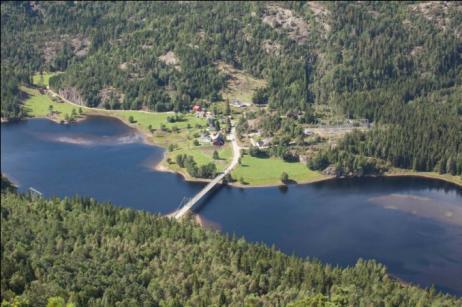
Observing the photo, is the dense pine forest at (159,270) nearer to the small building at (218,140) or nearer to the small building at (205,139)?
the small building at (218,140)

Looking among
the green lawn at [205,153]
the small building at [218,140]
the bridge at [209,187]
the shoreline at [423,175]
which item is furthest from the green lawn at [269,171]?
the shoreline at [423,175]

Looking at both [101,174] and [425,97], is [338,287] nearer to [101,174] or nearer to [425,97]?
[101,174]

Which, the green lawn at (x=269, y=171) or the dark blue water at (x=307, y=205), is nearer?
the dark blue water at (x=307, y=205)

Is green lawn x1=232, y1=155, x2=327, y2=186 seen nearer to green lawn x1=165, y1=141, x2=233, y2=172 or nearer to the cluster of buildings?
green lawn x1=165, y1=141, x2=233, y2=172

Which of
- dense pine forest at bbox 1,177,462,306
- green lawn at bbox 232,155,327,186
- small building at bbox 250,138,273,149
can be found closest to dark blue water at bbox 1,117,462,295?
green lawn at bbox 232,155,327,186

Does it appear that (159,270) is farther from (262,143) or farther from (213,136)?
(213,136)

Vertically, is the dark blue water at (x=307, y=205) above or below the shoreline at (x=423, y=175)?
below

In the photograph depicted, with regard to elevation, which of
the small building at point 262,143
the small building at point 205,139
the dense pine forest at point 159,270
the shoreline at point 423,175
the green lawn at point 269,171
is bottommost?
the dense pine forest at point 159,270

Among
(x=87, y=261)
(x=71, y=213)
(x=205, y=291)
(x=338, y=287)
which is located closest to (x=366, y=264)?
(x=338, y=287)
